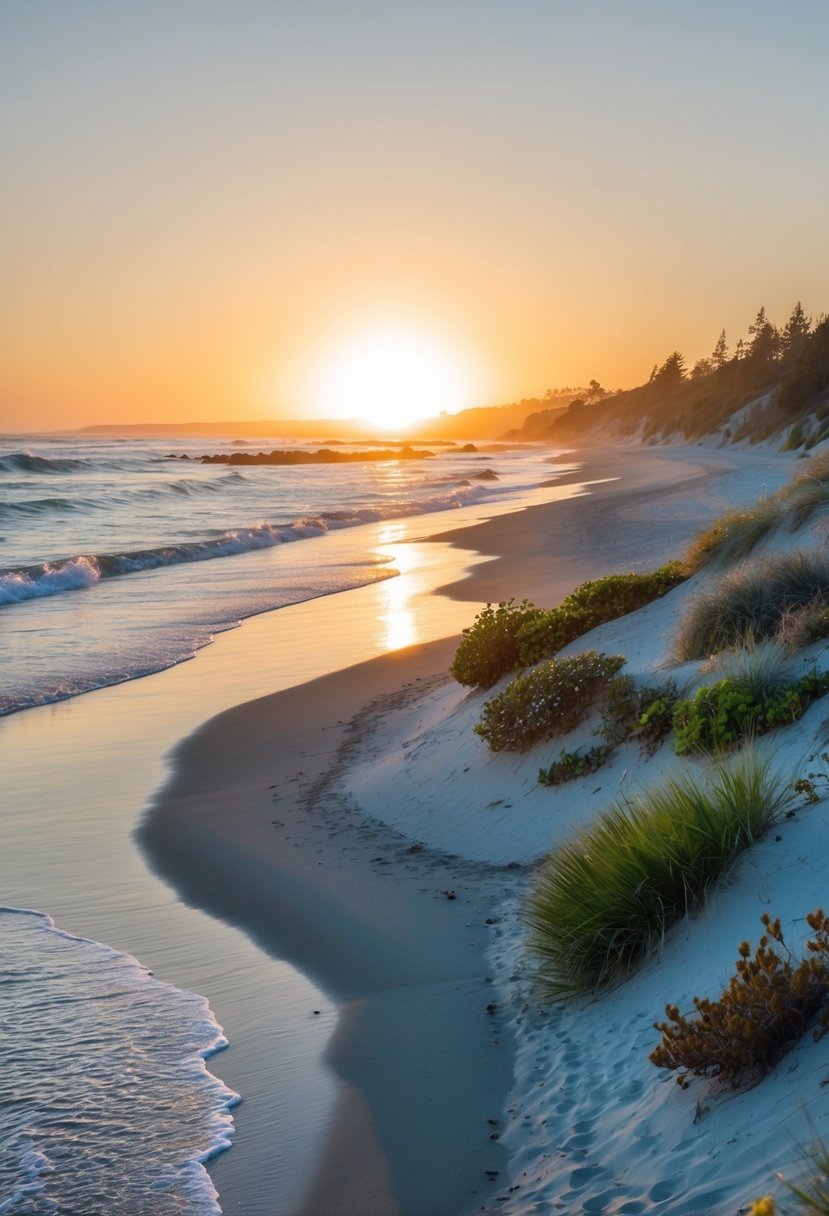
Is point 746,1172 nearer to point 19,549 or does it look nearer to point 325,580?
point 325,580

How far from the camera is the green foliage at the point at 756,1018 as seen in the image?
3406 millimetres

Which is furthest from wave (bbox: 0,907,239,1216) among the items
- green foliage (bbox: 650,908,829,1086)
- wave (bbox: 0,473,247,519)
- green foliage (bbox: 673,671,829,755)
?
wave (bbox: 0,473,247,519)

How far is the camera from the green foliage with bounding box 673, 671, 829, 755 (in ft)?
20.6

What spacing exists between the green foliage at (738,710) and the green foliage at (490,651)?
122 inches

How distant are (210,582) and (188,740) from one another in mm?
11844

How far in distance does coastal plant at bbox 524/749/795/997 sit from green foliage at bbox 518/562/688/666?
4.56 metres

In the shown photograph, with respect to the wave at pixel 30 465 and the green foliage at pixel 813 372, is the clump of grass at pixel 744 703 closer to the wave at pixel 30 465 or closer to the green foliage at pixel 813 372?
the green foliage at pixel 813 372

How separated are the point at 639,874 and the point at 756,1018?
132cm

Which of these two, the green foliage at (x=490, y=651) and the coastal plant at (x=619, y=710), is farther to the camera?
the green foliage at (x=490, y=651)

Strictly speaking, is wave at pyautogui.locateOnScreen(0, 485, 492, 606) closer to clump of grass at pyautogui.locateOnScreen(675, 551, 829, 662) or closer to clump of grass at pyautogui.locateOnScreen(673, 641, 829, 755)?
clump of grass at pyautogui.locateOnScreen(675, 551, 829, 662)

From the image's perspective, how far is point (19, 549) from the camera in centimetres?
2739

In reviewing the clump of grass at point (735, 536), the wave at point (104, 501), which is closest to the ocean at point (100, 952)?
the clump of grass at point (735, 536)

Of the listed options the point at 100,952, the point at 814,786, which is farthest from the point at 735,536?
the point at 100,952

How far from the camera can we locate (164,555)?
26047 millimetres
